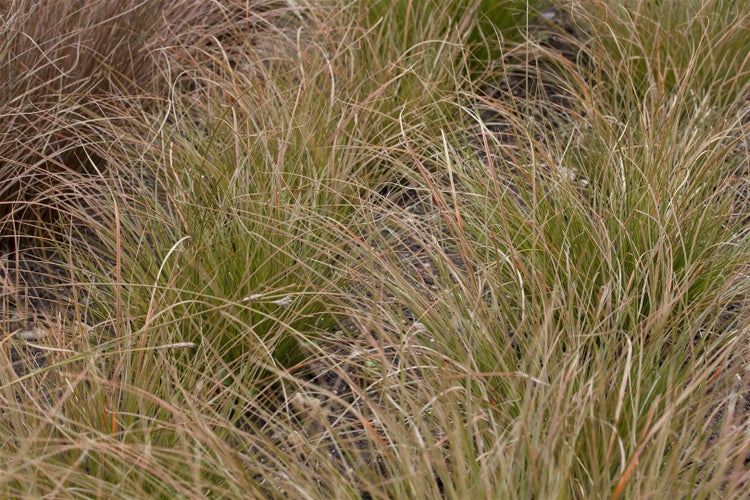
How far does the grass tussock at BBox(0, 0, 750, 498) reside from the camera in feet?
6.05

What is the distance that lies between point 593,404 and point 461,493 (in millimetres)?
366

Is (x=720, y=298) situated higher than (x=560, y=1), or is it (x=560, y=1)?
(x=560, y=1)

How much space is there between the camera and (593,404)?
6.16ft

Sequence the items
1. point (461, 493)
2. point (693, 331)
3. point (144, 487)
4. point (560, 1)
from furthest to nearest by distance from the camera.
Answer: point (560, 1) → point (693, 331) → point (144, 487) → point (461, 493)

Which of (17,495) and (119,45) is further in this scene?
(119,45)

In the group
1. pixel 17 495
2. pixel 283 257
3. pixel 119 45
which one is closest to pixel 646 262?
pixel 283 257

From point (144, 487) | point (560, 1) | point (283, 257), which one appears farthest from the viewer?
point (560, 1)

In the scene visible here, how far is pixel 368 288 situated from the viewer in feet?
7.99

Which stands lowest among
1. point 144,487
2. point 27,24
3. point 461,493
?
point 144,487

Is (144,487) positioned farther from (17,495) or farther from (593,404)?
(593,404)

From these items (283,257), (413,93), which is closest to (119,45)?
(413,93)

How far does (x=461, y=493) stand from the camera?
1698 mm

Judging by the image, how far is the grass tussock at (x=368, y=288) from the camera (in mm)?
1845

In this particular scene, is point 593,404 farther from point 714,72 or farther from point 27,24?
point 27,24
